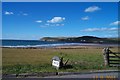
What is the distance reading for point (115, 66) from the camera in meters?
16.4

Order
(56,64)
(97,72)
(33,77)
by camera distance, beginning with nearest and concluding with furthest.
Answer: (33,77) → (97,72) → (56,64)

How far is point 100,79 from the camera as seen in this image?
36.7 ft

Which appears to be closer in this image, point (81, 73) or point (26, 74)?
point (26, 74)

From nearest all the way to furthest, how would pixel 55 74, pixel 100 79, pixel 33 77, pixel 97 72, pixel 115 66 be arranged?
pixel 100 79 → pixel 33 77 → pixel 55 74 → pixel 97 72 → pixel 115 66

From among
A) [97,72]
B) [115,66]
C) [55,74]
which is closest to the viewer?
[55,74]

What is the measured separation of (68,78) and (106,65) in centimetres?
581

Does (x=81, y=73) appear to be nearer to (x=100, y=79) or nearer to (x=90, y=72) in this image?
(x=90, y=72)

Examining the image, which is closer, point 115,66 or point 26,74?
point 26,74

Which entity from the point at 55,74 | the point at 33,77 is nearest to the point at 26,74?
the point at 33,77

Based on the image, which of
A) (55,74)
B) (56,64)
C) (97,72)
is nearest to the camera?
(55,74)

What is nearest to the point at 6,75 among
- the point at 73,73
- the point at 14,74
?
the point at 14,74

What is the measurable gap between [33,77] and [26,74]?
0.52 metres

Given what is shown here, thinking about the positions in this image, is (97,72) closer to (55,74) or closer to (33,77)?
(55,74)

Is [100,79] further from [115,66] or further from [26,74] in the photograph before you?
[115,66]
